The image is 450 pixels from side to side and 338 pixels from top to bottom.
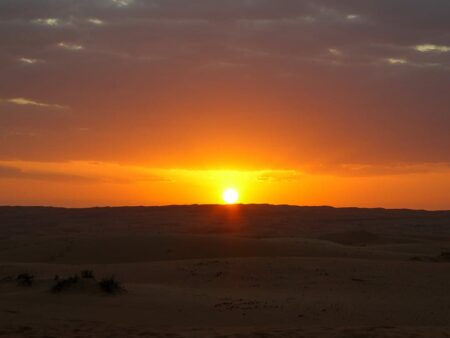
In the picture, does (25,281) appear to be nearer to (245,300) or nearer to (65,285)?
(65,285)

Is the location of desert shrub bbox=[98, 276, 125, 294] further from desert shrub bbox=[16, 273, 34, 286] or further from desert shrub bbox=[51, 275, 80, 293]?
desert shrub bbox=[16, 273, 34, 286]

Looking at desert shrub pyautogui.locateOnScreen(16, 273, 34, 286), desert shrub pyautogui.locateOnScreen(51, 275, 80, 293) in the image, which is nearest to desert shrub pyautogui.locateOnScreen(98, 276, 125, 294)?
desert shrub pyautogui.locateOnScreen(51, 275, 80, 293)

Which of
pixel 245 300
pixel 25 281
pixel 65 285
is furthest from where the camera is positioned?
pixel 25 281

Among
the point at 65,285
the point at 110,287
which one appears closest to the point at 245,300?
the point at 110,287

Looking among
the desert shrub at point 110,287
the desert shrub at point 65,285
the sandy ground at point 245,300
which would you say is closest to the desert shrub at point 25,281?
the sandy ground at point 245,300

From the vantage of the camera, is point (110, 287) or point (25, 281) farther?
point (25, 281)

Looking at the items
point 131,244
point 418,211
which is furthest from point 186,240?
point 418,211

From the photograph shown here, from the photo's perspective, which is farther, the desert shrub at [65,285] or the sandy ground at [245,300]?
the desert shrub at [65,285]

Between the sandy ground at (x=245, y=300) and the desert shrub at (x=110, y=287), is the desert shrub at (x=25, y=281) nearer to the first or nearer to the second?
the sandy ground at (x=245, y=300)

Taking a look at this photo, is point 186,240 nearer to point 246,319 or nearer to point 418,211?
point 246,319

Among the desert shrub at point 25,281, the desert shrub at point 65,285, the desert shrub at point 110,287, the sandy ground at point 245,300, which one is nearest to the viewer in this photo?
the sandy ground at point 245,300

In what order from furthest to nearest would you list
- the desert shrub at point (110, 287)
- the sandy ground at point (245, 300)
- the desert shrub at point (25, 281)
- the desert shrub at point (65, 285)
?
the desert shrub at point (25, 281), the desert shrub at point (65, 285), the desert shrub at point (110, 287), the sandy ground at point (245, 300)

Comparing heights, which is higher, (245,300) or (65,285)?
(65,285)

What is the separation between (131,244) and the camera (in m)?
32.7
